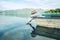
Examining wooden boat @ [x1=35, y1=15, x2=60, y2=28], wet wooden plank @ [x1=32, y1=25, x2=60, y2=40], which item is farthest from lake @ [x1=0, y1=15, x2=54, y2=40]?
wooden boat @ [x1=35, y1=15, x2=60, y2=28]

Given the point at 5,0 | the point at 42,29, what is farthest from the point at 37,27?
the point at 5,0

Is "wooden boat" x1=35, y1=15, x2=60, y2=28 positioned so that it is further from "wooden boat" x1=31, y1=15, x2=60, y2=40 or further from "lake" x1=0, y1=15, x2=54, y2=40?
"lake" x1=0, y1=15, x2=54, y2=40

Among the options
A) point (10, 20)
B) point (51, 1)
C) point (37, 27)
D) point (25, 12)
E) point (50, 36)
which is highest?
point (51, 1)

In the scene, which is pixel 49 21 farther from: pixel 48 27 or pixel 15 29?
pixel 15 29

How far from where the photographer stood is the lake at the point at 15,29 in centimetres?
164

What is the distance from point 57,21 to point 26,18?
51 centimetres

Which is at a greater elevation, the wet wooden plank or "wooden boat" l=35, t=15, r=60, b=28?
"wooden boat" l=35, t=15, r=60, b=28

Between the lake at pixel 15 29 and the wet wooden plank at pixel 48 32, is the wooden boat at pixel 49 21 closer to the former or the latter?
the wet wooden plank at pixel 48 32

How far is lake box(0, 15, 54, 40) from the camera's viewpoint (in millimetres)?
1636

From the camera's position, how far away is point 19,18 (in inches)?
70.8

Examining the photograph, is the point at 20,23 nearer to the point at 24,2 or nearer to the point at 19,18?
the point at 19,18

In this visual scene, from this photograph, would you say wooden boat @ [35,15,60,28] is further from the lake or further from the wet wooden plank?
the lake

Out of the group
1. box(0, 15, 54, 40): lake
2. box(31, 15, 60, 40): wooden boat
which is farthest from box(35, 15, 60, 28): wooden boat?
box(0, 15, 54, 40): lake

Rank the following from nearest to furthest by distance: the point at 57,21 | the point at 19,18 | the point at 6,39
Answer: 1. the point at 6,39
2. the point at 57,21
3. the point at 19,18
